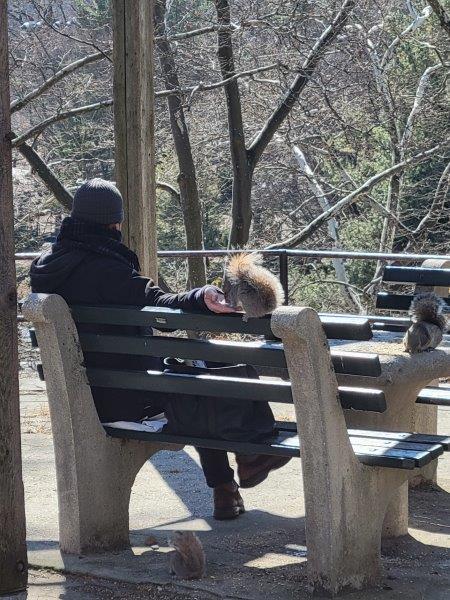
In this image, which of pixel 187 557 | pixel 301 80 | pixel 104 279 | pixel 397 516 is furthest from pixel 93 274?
pixel 301 80

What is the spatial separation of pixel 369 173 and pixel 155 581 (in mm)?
15109

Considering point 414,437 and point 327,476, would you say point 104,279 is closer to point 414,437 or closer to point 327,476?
point 327,476

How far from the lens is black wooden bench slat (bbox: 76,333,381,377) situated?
3.30 meters

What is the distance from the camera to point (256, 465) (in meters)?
4.01

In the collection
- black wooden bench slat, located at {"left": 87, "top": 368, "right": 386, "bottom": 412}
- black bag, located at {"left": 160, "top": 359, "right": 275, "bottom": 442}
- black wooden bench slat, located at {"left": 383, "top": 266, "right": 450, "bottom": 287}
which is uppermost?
black wooden bench slat, located at {"left": 383, "top": 266, "right": 450, "bottom": 287}

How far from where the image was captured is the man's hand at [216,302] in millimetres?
3480

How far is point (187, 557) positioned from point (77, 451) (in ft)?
2.05

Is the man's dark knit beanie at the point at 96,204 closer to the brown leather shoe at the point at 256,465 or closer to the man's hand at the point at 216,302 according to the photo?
the man's hand at the point at 216,302

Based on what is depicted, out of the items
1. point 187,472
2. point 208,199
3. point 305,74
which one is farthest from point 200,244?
point 187,472

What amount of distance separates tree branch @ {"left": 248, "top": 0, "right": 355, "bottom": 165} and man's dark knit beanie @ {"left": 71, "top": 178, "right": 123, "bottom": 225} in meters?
8.89

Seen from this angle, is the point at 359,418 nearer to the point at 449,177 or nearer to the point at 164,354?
the point at 164,354

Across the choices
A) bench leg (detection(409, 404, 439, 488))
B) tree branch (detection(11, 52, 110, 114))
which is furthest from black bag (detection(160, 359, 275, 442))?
tree branch (detection(11, 52, 110, 114))

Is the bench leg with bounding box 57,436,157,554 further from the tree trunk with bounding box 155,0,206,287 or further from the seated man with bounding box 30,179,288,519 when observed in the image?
the tree trunk with bounding box 155,0,206,287

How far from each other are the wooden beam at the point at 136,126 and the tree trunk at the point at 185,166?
6937mm
